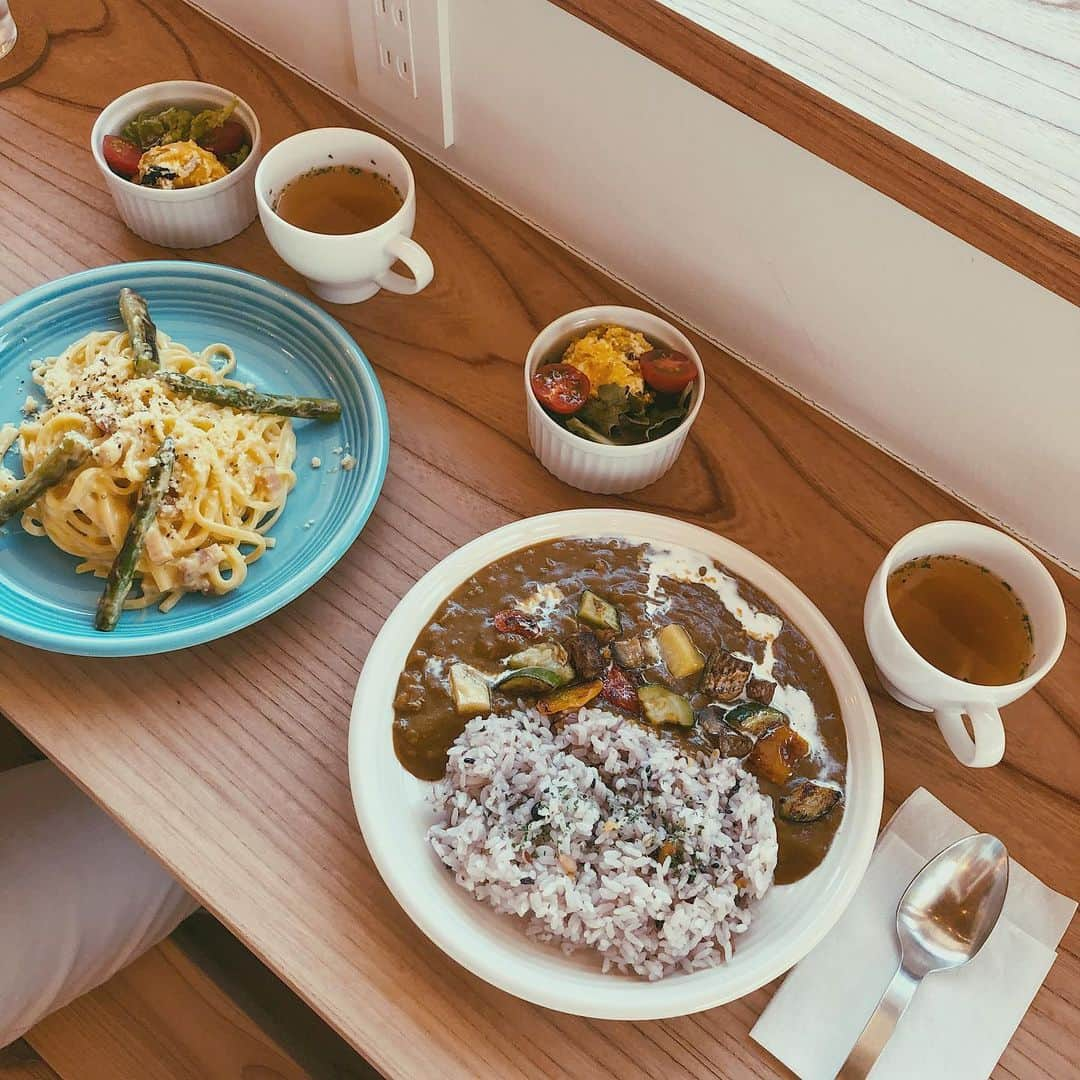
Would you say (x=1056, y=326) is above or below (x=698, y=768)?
above

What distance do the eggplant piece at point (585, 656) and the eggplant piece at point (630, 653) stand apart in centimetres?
2

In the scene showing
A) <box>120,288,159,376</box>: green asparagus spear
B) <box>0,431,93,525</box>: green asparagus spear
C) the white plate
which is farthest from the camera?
<box>120,288,159,376</box>: green asparagus spear

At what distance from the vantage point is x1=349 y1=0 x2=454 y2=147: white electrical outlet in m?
1.44

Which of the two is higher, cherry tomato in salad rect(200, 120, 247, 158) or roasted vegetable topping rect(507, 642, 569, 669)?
cherry tomato in salad rect(200, 120, 247, 158)

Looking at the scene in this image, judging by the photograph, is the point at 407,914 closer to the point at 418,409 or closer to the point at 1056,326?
the point at 418,409

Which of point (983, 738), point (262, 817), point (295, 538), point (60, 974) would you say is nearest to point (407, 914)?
point (262, 817)

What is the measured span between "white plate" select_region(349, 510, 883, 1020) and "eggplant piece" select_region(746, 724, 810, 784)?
0.06 m

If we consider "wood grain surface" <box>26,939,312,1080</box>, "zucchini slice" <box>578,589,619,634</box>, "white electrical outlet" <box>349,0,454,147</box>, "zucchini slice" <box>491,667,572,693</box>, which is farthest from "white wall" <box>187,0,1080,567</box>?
"wood grain surface" <box>26,939,312,1080</box>

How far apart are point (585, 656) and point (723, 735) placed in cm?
17

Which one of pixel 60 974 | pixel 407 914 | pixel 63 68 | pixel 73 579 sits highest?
pixel 63 68

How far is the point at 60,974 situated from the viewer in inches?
58.4

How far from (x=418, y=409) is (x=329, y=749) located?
1.55 feet

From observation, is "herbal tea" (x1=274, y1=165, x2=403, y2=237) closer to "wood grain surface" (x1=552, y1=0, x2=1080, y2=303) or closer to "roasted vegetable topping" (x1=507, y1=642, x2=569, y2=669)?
"wood grain surface" (x1=552, y1=0, x2=1080, y2=303)

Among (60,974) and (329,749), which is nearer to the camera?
(329,749)
